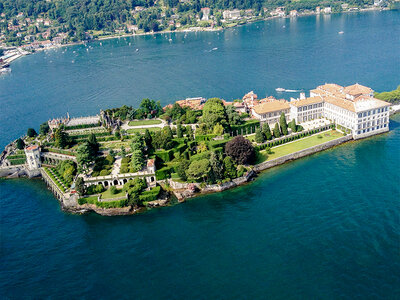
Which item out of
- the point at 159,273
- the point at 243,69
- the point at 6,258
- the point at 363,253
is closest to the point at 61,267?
the point at 6,258

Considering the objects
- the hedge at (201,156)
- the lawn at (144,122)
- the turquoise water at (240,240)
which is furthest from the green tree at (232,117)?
the lawn at (144,122)

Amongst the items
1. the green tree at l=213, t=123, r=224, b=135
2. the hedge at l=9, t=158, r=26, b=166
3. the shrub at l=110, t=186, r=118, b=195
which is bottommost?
the shrub at l=110, t=186, r=118, b=195

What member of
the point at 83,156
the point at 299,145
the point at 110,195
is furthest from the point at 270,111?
the point at 83,156

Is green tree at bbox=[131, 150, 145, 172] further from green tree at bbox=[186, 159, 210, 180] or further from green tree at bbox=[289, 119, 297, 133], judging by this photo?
green tree at bbox=[289, 119, 297, 133]

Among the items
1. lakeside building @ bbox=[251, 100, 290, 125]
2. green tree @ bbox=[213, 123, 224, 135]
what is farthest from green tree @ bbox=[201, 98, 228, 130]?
lakeside building @ bbox=[251, 100, 290, 125]

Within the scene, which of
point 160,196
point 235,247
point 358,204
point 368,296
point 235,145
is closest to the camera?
point 368,296

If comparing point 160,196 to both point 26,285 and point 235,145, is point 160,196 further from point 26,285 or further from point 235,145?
point 26,285
